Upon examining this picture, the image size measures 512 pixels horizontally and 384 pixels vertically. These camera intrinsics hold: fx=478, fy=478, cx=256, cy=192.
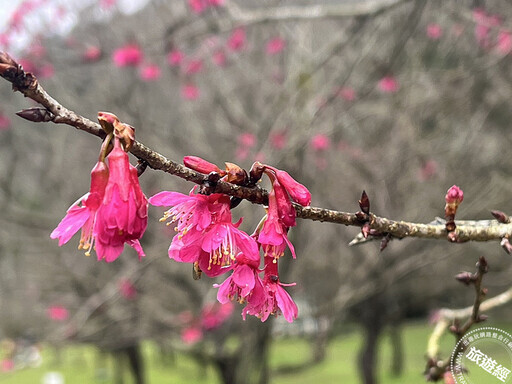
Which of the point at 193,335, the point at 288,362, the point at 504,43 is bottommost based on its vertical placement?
the point at 193,335

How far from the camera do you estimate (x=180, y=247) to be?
0.99 metres

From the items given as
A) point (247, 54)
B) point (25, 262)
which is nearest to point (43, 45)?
point (247, 54)

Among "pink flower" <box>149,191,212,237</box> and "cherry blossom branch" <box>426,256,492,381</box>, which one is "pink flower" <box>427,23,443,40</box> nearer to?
"cherry blossom branch" <box>426,256,492,381</box>

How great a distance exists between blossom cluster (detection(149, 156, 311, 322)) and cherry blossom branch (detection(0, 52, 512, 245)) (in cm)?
4

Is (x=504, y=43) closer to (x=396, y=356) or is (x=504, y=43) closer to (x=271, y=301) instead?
(x=271, y=301)

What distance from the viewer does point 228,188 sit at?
904mm

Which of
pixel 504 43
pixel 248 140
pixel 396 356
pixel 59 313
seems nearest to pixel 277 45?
pixel 248 140

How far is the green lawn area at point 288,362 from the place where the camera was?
1167 centimetres

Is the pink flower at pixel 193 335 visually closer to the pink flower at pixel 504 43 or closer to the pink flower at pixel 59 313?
the pink flower at pixel 59 313

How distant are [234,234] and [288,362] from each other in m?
12.7

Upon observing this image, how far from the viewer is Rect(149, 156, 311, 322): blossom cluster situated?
96 cm

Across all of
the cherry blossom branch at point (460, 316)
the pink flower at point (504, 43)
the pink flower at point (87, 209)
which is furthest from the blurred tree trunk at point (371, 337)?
the pink flower at point (87, 209)

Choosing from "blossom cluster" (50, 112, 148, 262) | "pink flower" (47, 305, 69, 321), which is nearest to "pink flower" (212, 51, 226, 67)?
"pink flower" (47, 305, 69, 321)

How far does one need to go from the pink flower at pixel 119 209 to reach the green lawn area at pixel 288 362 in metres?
10.7
